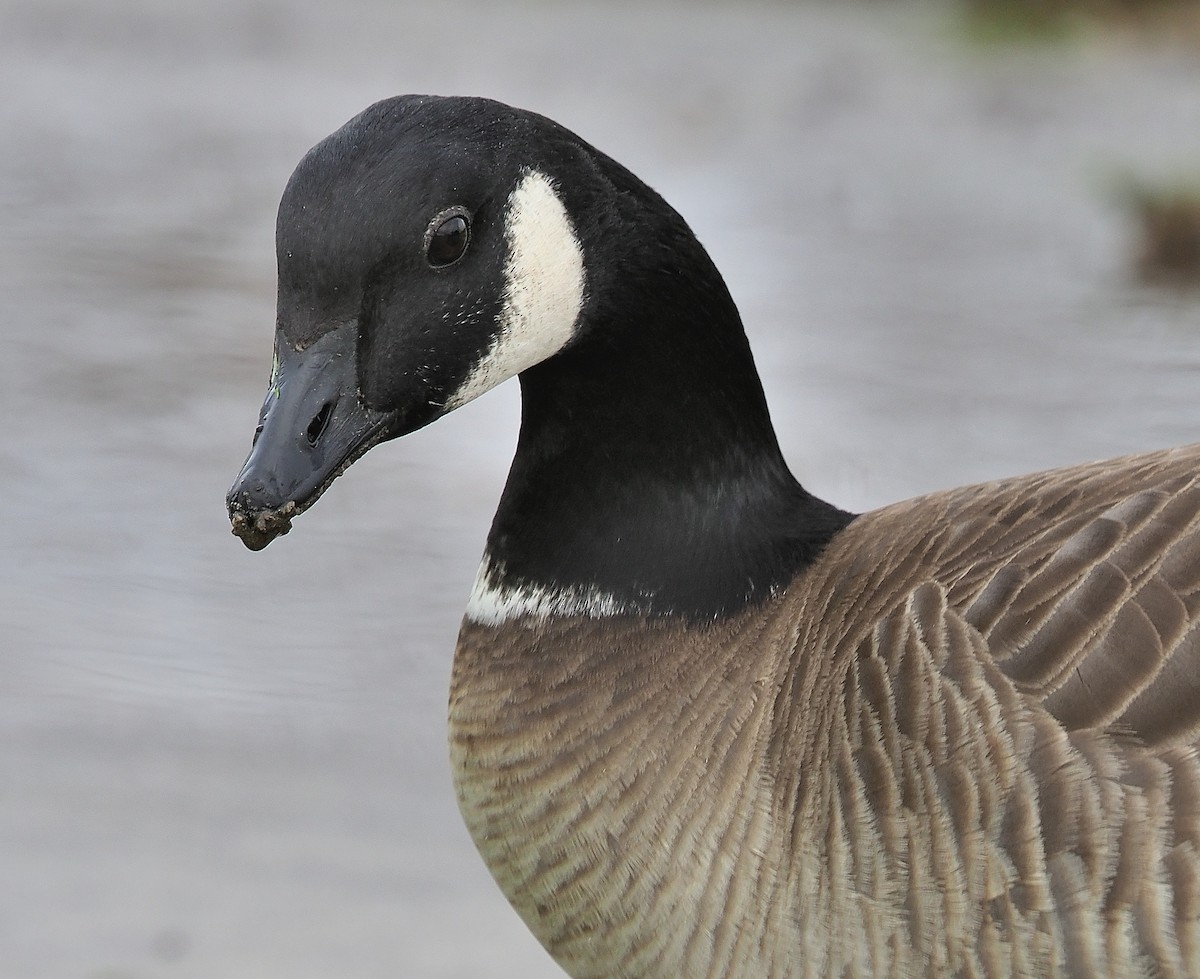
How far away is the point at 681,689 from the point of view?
8.17 feet

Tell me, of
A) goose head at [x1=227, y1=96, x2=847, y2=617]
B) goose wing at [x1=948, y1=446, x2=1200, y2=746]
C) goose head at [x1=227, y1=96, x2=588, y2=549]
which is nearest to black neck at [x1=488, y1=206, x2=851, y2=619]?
goose head at [x1=227, y1=96, x2=847, y2=617]

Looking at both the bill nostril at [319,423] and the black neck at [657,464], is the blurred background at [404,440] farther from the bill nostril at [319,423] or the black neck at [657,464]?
the bill nostril at [319,423]

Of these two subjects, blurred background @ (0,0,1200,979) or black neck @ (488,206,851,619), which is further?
blurred background @ (0,0,1200,979)

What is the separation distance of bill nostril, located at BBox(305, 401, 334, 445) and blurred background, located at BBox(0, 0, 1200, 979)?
1.47m

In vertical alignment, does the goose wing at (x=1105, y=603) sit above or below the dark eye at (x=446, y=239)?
below

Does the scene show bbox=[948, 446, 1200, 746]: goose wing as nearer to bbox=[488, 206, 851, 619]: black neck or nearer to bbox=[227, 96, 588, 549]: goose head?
bbox=[488, 206, 851, 619]: black neck

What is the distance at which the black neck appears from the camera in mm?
2480

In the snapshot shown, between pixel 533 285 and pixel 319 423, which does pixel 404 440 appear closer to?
pixel 533 285

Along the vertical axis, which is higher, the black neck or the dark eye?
the dark eye

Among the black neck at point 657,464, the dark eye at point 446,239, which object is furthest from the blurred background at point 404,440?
the dark eye at point 446,239

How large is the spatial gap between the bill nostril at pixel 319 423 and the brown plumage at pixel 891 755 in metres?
0.55

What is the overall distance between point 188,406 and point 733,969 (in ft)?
11.9

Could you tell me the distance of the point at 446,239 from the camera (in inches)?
89.4

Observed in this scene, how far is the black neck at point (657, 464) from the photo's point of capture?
2.48 metres
